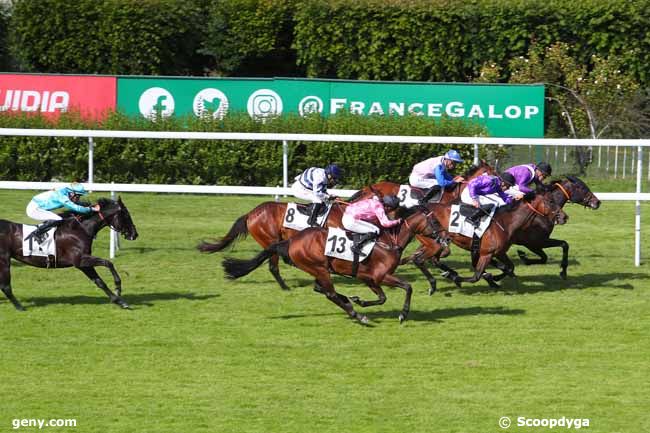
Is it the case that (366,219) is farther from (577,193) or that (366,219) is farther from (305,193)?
(577,193)

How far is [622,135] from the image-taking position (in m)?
19.9

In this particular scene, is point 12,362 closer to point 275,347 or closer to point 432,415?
point 275,347

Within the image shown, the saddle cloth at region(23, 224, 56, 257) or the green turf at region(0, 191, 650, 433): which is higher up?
the saddle cloth at region(23, 224, 56, 257)

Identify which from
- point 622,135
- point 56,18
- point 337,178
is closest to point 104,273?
point 337,178

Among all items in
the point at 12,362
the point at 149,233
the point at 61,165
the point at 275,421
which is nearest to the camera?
the point at 275,421

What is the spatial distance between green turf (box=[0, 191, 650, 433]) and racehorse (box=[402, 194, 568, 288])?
23cm

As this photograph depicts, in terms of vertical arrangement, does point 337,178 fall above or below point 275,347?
above

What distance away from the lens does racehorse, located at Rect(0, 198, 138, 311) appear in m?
10.4

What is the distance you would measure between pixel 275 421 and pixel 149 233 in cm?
707

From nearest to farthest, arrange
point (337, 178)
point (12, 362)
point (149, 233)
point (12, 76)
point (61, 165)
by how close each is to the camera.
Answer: point (12, 362) → point (337, 178) → point (149, 233) → point (61, 165) → point (12, 76)

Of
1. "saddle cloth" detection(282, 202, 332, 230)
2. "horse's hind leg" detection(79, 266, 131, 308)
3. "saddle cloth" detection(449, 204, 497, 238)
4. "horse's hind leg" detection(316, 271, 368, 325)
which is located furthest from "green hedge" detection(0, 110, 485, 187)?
"horse's hind leg" detection(316, 271, 368, 325)

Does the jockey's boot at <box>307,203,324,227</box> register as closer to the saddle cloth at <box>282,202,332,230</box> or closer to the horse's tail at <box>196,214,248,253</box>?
the saddle cloth at <box>282,202,332,230</box>

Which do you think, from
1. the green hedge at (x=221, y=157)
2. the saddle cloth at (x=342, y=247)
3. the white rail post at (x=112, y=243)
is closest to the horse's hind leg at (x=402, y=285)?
the saddle cloth at (x=342, y=247)

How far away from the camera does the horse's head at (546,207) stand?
38.4 ft
